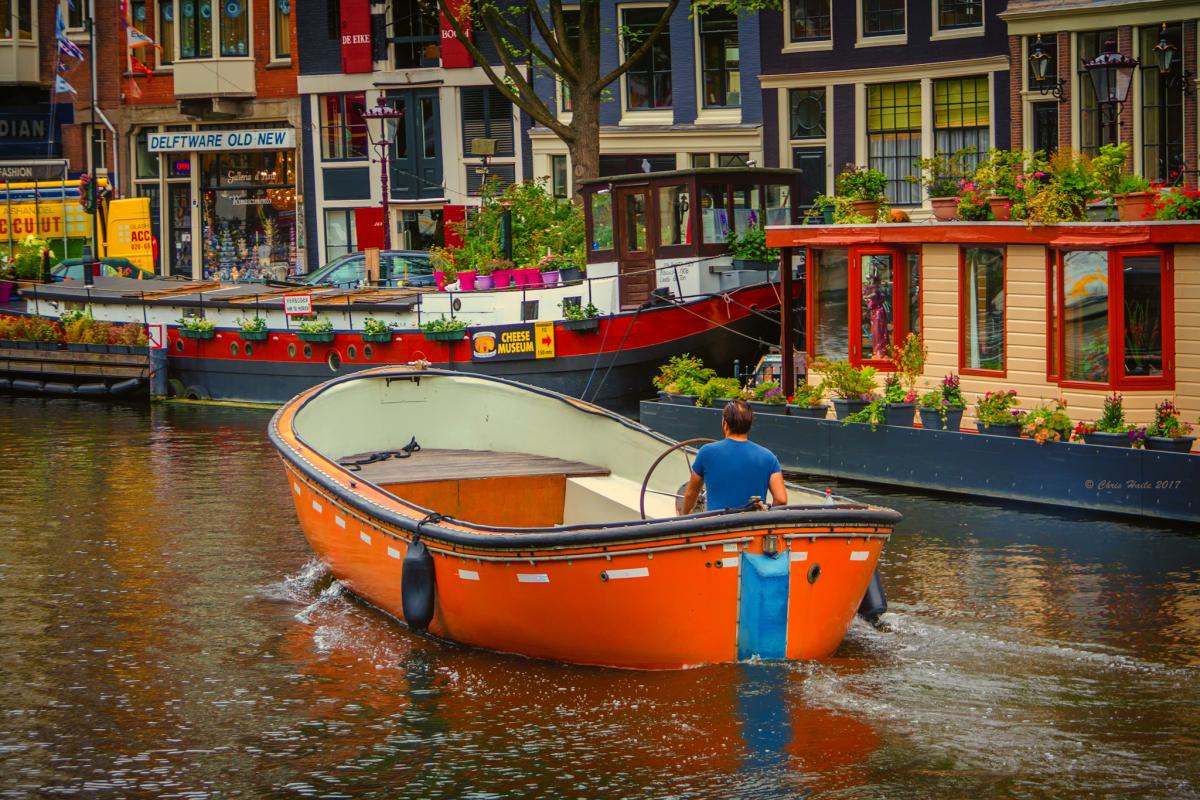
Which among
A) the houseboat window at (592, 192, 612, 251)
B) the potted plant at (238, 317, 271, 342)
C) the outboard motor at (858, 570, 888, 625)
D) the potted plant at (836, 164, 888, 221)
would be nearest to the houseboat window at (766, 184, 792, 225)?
the houseboat window at (592, 192, 612, 251)

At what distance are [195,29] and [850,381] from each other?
3224cm

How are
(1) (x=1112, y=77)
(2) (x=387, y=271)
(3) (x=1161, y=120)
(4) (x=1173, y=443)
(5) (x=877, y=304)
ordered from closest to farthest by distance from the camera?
(4) (x=1173, y=443) → (1) (x=1112, y=77) → (5) (x=877, y=304) → (3) (x=1161, y=120) → (2) (x=387, y=271)

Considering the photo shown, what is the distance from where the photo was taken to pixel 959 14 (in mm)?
34719

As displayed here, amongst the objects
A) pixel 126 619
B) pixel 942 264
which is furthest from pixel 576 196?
pixel 126 619

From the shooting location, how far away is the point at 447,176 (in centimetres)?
4581

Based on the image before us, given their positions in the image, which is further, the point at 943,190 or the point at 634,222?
the point at 634,222

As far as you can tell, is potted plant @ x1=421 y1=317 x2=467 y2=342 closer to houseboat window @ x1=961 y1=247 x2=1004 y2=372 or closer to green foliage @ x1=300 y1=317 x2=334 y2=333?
green foliage @ x1=300 y1=317 x2=334 y2=333

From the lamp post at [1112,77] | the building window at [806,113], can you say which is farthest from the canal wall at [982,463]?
the building window at [806,113]

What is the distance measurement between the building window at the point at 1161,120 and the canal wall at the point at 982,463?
1139 cm

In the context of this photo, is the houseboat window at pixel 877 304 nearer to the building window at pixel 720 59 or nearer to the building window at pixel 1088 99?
the building window at pixel 1088 99

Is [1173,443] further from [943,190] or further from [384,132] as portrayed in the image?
[384,132]

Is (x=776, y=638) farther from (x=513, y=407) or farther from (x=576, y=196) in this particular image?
(x=576, y=196)

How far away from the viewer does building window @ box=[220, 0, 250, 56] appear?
48469 millimetres

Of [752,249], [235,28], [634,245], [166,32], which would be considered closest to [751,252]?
[752,249]
